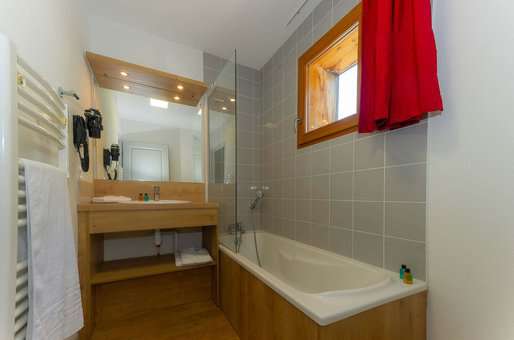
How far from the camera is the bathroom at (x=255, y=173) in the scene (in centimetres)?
77

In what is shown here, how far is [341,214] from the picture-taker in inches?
56.2

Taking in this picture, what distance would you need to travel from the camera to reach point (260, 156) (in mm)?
2451

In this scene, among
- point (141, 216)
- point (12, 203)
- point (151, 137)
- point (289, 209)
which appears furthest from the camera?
point (151, 137)

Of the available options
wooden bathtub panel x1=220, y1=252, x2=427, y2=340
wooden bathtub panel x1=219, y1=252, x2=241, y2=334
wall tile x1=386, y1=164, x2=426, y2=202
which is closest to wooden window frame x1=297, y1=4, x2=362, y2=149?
wall tile x1=386, y1=164, x2=426, y2=202

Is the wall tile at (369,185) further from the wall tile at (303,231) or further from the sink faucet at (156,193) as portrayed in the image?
the sink faucet at (156,193)

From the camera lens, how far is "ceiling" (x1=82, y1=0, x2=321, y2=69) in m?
1.65

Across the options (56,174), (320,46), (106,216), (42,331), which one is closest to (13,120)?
(56,174)

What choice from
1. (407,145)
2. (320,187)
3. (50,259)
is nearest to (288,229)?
(320,187)

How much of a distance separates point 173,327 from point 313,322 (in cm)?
124

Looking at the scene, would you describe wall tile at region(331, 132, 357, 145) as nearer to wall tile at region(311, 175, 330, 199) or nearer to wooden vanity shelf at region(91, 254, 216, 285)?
wall tile at region(311, 175, 330, 199)

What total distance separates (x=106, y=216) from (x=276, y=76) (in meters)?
2.00

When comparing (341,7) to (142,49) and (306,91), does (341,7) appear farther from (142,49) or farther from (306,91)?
(142,49)

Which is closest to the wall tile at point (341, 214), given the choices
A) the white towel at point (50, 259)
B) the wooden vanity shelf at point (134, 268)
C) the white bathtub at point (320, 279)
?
the white bathtub at point (320, 279)

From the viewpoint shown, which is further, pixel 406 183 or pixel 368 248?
pixel 368 248
